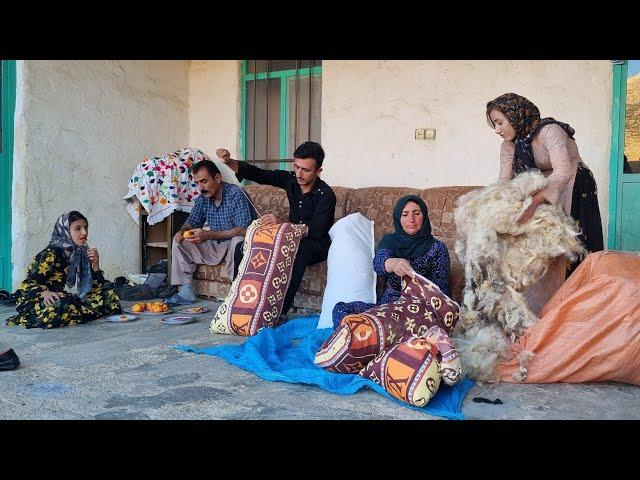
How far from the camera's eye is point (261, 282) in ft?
14.9

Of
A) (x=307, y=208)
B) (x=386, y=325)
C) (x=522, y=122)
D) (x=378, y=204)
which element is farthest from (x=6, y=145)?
(x=522, y=122)

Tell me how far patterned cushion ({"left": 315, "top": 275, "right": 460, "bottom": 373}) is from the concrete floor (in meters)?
0.22


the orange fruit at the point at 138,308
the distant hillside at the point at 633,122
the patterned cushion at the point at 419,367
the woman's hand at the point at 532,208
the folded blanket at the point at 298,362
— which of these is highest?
the distant hillside at the point at 633,122

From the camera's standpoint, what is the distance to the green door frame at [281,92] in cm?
684

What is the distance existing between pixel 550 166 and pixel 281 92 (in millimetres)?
3889

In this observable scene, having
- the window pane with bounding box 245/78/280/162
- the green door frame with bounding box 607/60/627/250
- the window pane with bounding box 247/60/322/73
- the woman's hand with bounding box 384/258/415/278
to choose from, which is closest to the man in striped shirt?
the window pane with bounding box 245/78/280/162

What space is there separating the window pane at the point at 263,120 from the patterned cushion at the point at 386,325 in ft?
12.7

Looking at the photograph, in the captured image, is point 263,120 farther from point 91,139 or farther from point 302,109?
point 91,139

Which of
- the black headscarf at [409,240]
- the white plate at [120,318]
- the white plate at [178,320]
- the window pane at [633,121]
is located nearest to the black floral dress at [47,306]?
the white plate at [120,318]

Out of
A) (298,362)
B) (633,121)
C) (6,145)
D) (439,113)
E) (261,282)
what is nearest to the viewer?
(298,362)

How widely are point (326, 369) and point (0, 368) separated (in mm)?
1815

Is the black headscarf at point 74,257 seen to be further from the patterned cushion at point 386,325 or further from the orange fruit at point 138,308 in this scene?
the patterned cushion at point 386,325

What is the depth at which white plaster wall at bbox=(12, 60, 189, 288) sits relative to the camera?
6.13m

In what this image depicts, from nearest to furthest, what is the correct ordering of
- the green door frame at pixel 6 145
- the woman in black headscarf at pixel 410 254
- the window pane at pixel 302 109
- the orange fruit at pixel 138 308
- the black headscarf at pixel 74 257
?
the woman in black headscarf at pixel 410 254 → the black headscarf at pixel 74 257 → the orange fruit at pixel 138 308 → the green door frame at pixel 6 145 → the window pane at pixel 302 109
